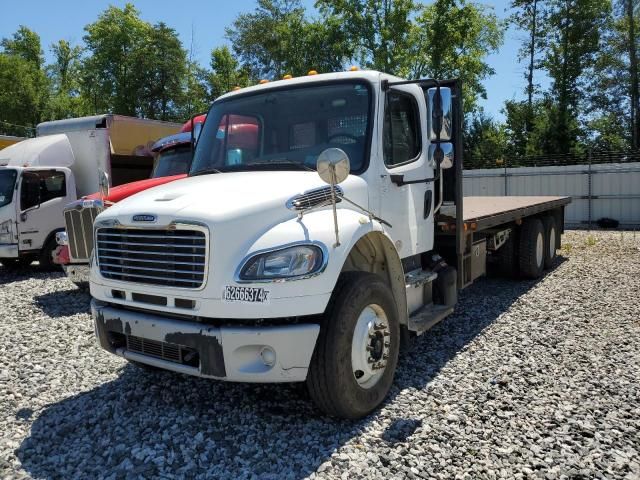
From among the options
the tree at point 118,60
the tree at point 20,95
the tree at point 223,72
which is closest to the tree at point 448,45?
the tree at point 223,72

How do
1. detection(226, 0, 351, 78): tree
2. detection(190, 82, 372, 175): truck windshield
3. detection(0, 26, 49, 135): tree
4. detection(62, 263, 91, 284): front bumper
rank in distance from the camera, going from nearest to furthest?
detection(190, 82, 372, 175): truck windshield < detection(62, 263, 91, 284): front bumper < detection(226, 0, 351, 78): tree < detection(0, 26, 49, 135): tree

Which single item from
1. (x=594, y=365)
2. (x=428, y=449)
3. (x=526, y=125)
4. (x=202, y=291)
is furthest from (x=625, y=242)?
(x=526, y=125)

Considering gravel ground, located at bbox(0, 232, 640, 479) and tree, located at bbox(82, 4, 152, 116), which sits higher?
tree, located at bbox(82, 4, 152, 116)

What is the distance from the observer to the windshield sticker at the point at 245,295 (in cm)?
317

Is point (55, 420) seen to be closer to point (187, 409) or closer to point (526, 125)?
point (187, 409)

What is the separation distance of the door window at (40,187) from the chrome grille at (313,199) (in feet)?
28.2

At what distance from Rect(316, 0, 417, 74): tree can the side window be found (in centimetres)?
2276

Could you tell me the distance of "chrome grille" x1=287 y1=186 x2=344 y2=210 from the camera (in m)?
3.57

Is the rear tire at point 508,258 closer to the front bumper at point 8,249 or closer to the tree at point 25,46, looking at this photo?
the front bumper at point 8,249

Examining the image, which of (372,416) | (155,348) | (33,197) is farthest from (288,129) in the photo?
(33,197)

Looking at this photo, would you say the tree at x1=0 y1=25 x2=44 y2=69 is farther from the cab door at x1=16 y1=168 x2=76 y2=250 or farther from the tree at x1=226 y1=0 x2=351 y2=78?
the cab door at x1=16 y1=168 x2=76 y2=250

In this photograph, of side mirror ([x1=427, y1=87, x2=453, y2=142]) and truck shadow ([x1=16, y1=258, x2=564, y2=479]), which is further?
side mirror ([x1=427, y1=87, x2=453, y2=142])

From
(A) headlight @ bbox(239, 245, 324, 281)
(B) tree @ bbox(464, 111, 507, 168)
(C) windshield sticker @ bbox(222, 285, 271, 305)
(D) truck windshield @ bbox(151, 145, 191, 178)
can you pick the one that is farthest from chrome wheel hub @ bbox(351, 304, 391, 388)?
(B) tree @ bbox(464, 111, 507, 168)

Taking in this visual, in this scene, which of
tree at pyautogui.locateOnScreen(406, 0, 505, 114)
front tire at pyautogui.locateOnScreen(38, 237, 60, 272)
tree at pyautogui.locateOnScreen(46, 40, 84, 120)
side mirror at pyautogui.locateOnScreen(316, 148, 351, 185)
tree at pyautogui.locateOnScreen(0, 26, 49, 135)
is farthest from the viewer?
tree at pyautogui.locateOnScreen(46, 40, 84, 120)
